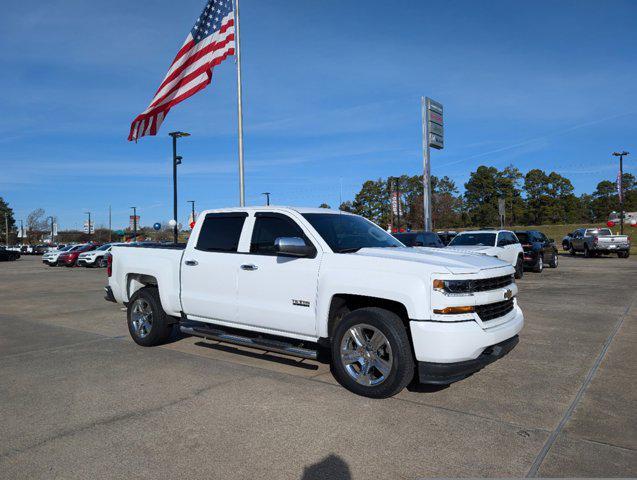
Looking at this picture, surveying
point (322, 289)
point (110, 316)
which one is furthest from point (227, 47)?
point (322, 289)

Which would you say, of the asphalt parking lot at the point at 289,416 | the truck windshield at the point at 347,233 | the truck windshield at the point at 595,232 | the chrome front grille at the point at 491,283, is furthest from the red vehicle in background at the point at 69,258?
the chrome front grille at the point at 491,283

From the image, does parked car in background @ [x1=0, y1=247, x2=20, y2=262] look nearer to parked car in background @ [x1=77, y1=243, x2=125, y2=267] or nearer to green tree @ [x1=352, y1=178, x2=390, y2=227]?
parked car in background @ [x1=77, y1=243, x2=125, y2=267]

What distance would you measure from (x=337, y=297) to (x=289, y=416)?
1.29 metres

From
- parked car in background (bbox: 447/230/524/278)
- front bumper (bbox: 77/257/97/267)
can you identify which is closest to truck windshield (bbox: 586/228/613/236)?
parked car in background (bbox: 447/230/524/278)

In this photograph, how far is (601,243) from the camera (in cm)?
2808

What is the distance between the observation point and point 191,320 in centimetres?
636

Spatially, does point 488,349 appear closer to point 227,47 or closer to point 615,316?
point 615,316

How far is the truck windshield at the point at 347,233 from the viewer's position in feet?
17.7

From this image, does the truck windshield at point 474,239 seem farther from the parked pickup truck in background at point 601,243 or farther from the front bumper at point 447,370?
the parked pickup truck in background at point 601,243

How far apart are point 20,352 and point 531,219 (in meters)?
87.8

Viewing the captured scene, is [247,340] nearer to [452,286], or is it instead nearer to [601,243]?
[452,286]

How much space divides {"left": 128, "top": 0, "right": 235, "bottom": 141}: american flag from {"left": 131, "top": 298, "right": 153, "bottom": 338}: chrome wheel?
6.32 meters

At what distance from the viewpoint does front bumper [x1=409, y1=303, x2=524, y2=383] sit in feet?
13.8

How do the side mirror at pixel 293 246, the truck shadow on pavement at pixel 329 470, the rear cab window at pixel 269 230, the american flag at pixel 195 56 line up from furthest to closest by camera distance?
1. the american flag at pixel 195 56
2. the rear cab window at pixel 269 230
3. the side mirror at pixel 293 246
4. the truck shadow on pavement at pixel 329 470
